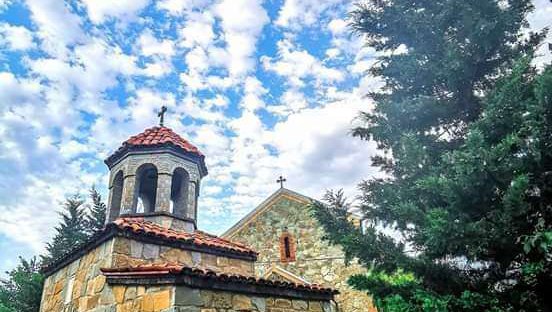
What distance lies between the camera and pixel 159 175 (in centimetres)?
725

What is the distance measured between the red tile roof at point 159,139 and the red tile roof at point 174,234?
140 centimetres

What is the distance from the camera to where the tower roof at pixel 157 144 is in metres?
7.43

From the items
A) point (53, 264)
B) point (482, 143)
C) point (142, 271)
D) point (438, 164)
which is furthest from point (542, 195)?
point (53, 264)

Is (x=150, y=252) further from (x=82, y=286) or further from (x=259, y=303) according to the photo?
(x=259, y=303)

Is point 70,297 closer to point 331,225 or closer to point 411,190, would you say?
point 331,225

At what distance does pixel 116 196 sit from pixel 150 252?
2.01m

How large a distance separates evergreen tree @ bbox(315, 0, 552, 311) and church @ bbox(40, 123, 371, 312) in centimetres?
128

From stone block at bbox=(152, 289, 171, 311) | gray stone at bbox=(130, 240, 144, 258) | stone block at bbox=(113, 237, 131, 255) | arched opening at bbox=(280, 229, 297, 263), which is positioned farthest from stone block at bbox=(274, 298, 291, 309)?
arched opening at bbox=(280, 229, 297, 263)

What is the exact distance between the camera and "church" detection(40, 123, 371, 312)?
4660mm

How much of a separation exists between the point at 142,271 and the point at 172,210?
9.96 feet

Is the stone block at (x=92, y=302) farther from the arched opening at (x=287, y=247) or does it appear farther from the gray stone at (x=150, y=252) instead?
the arched opening at (x=287, y=247)

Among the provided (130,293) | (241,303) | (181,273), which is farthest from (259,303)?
(130,293)

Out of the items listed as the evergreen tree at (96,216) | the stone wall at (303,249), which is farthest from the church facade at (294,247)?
the evergreen tree at (96,216)

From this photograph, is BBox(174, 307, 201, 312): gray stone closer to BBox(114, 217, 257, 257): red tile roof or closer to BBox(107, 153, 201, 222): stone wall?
BBox(114, 217, 257, 257): red tile roof
